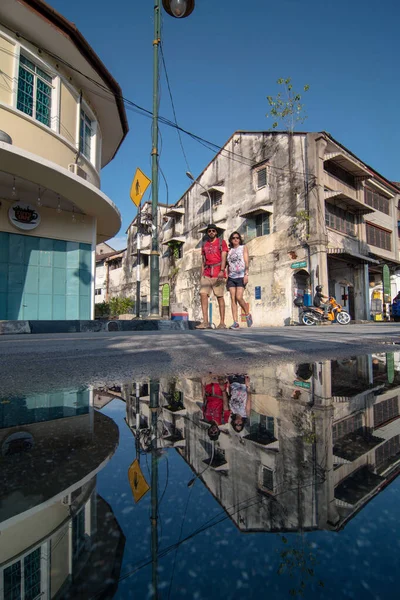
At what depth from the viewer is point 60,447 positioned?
29.3 inches

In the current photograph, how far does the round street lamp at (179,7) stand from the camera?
24.1ft

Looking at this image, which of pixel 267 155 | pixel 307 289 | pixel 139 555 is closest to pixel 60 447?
pixel 139 555

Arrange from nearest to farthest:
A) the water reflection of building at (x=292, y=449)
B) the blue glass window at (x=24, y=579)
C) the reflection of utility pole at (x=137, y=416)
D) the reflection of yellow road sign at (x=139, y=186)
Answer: the blue glass window at (x=24, y=579) → the water reflection of building at (x=292, y=449) → the reflection of utility pole at (x=137, y=416) → the reflection of yellow road sign at (x=139, y=186)

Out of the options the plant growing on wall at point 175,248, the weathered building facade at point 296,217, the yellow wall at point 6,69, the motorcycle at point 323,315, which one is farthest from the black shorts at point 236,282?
the plant growing on wall at point 175,248

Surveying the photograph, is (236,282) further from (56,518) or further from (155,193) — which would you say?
(56,518)

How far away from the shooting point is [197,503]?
1.78 ft

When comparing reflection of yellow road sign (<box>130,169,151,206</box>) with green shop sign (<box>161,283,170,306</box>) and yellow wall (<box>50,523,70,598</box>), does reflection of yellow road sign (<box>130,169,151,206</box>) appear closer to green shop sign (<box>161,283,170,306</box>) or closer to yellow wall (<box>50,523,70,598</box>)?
Result: yellow wall (<box>50,523,70,598</box>)

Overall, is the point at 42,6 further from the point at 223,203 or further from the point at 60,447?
the point at 223,203

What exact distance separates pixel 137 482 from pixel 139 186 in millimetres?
8653

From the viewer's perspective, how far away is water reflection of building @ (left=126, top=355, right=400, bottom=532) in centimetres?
53

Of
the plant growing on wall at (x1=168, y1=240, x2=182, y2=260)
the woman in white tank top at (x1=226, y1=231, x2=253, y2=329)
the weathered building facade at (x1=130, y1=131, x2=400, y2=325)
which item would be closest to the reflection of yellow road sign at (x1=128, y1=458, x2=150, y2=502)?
the woman in white tank top at (x1=226, y1=231, x2=253, y2=329)

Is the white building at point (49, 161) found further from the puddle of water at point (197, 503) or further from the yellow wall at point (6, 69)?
the puddle of water at point (197, 503)

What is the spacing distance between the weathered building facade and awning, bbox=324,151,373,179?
0.14ft

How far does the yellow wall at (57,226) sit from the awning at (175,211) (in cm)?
1388
